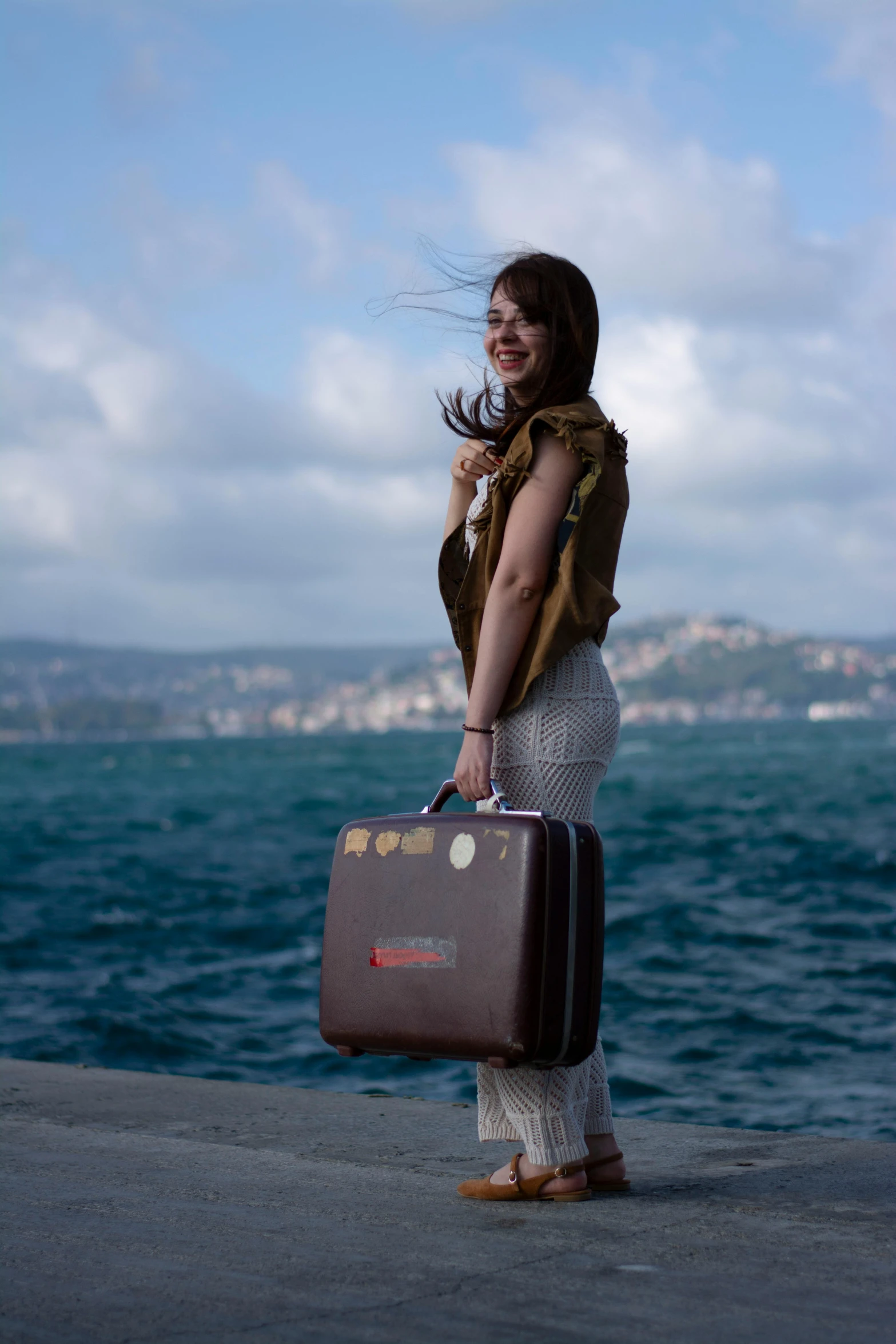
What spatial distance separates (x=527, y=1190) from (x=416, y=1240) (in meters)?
0.41

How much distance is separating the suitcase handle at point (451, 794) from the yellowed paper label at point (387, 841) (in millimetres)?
84

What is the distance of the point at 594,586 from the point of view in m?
2.99

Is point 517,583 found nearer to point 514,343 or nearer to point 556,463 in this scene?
point 556,463

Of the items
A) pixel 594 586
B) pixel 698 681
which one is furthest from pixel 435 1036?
pixel 698 681

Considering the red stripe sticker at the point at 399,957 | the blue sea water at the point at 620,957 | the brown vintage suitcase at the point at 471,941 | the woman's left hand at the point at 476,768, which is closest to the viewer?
the brown vintage suitcase at the point at 471,941

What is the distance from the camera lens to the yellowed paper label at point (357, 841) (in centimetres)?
296

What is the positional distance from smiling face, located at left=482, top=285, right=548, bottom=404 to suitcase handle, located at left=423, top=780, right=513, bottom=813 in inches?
33.0

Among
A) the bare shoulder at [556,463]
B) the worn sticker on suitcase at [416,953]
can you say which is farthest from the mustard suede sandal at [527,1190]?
→ the bare shoulder at [556,463]

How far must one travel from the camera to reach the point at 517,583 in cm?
296

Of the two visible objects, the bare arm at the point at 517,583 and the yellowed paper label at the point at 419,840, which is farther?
the bare arm at the point at 517,583

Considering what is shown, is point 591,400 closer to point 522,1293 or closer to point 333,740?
point 522,1293

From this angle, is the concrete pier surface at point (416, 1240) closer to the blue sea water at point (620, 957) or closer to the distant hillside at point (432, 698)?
the blue sea water at point (620, 957)

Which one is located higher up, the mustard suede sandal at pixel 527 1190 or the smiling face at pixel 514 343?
the smiling face at pixel 514 343

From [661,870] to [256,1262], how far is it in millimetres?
15515
